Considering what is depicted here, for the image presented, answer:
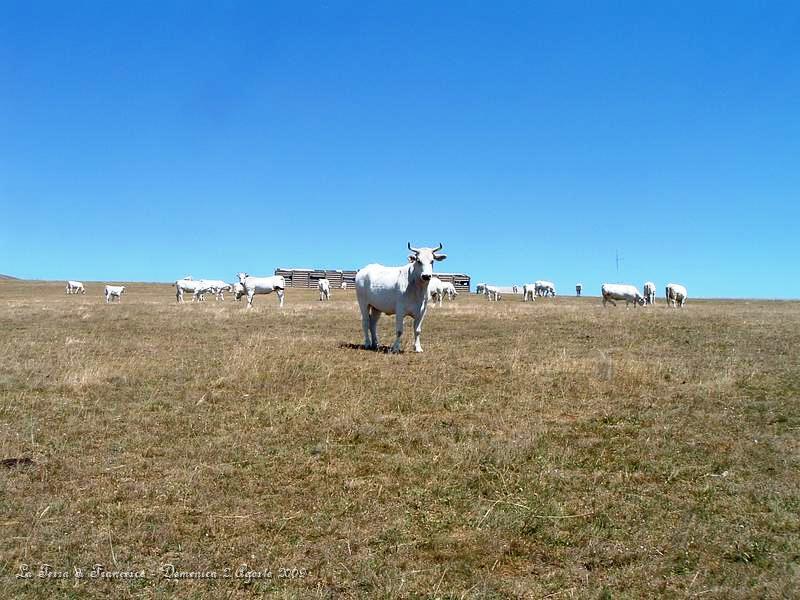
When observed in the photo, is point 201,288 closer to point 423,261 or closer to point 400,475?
point 423,261

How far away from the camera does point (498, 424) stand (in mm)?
9258

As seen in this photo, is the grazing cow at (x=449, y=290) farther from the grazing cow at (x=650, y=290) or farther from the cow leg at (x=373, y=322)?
the cow leg at (x=373, y=322)

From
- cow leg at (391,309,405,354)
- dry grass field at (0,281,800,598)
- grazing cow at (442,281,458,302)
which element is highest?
grazing cow at (442,281,458,302)

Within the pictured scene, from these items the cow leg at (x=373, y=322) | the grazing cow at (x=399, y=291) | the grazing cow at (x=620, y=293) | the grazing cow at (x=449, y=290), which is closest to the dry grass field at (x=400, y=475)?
the grazing cow at (x=399, y=291)

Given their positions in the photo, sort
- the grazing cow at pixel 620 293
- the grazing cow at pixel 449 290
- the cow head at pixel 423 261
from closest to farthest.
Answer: the cow head at pixel 423 261 < the grazing cow at pixel 620 293 < the grazing cow at pixel 449 290

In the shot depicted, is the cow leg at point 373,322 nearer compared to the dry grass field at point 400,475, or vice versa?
the dry grass field at point 400,475

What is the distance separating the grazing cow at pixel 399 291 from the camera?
16.3 m

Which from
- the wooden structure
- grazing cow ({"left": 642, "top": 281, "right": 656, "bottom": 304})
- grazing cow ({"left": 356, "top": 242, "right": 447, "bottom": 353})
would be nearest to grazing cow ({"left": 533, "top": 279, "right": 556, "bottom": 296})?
the wooden structure

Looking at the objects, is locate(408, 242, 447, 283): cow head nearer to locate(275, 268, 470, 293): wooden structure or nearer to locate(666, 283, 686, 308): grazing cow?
locate(666, 283, 686, 308): grazing cow

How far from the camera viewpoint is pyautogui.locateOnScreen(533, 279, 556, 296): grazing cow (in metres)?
71.3

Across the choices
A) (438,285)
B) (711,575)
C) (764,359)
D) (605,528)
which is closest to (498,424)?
(605,528)

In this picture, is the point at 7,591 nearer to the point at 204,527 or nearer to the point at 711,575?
the point at 204,527

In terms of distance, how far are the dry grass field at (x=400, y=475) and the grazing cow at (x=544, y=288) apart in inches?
2267

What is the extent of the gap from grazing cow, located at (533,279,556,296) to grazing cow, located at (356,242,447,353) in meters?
55.7
